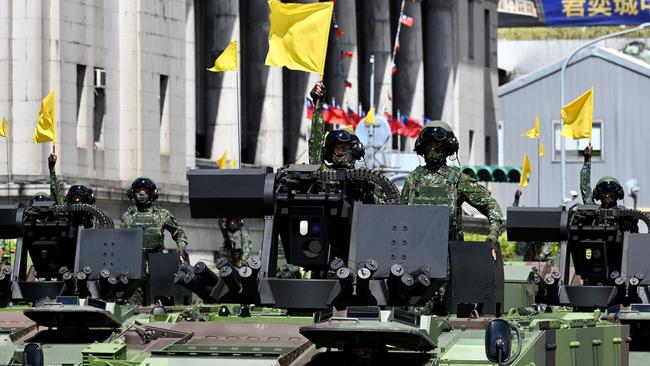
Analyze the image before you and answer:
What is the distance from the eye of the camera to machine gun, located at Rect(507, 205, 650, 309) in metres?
25.3

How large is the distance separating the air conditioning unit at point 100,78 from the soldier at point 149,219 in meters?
21.7

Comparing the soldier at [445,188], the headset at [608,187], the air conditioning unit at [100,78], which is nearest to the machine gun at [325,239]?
the soldier at [445,188]

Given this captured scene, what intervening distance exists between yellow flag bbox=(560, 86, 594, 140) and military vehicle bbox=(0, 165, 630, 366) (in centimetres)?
2147

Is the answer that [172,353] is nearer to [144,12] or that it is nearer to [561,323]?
[561,323]

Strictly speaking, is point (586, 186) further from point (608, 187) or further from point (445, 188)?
point (445, 188)

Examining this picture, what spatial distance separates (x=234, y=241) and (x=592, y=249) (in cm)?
1817

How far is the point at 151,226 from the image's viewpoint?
97.5 feet

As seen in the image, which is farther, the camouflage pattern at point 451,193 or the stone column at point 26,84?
the stone column at point 26,84

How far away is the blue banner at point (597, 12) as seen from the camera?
10281cm

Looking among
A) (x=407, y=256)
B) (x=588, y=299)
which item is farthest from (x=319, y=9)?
(x=407, y=256)

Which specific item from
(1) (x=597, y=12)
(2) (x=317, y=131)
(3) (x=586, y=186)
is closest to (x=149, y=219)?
(3) (x=586, y=186)

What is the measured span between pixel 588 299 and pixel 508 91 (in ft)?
208

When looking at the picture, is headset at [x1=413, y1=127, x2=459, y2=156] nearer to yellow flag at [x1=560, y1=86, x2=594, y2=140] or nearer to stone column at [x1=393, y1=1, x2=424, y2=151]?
yellow flag at [x1=560, y1=86, x2=594, y2=140]

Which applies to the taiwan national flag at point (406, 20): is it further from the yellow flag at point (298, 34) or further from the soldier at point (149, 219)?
the yellow flag at point (298, 34)
